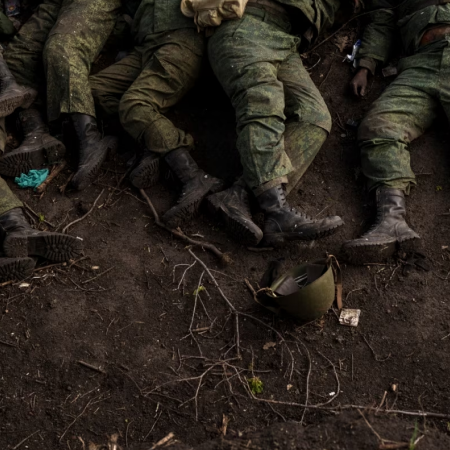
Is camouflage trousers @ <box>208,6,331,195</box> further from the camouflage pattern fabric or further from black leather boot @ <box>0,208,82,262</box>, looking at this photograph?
the camouflage pattern fabric

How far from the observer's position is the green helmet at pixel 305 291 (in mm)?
4215

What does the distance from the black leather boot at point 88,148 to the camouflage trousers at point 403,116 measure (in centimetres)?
181

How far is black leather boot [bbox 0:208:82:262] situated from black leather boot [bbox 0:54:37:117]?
0.97 metres

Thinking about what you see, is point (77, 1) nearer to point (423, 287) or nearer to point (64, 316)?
point (64, 316)

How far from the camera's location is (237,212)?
16.0 ft

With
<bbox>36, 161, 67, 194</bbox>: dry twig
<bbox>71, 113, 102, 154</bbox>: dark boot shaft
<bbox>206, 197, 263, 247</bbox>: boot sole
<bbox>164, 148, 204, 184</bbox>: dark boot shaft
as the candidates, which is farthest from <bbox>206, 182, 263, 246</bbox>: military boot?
<bbox>36, 161, 67, 194</bbox>: dry twig

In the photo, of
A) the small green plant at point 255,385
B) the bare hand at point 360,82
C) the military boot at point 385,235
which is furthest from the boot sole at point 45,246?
the bare hand at point 360,82

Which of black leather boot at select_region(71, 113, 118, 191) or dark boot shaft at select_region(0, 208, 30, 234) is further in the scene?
black leather boot at select_region(71, 113, 118, 191)

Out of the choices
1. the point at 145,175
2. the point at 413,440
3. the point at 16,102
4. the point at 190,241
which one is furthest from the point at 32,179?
the point at 413,440

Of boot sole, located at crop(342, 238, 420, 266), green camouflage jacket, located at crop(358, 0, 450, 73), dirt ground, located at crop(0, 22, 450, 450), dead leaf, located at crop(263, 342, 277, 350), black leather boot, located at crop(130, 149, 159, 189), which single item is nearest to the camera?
dirt ground, located at crop(0, 22, 450, 450)

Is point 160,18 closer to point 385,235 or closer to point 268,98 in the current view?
point 268,98

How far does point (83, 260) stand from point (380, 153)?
210cm

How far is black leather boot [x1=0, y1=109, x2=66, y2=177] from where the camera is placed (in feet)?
17.5

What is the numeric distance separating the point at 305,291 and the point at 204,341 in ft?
2.24
